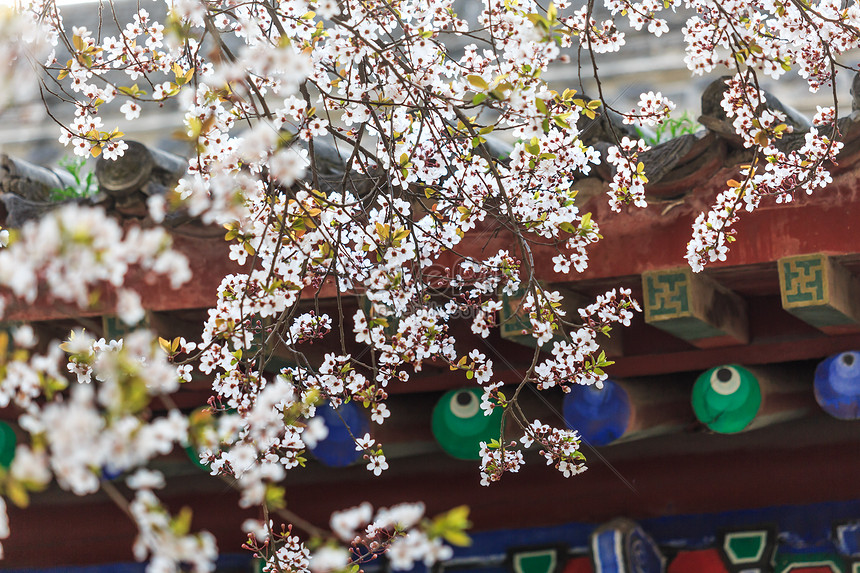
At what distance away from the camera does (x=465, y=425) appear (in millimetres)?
3711

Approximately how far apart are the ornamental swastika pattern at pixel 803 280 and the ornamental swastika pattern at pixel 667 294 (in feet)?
0.89

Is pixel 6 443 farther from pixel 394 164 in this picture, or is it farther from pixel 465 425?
pixel 394 164

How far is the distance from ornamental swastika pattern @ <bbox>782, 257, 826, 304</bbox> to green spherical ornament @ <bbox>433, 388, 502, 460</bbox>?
104 centimetres

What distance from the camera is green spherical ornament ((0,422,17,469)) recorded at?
13.0 feet

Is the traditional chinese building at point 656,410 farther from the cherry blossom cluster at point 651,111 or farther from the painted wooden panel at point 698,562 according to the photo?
the cherry blossom cluster at point 651,111

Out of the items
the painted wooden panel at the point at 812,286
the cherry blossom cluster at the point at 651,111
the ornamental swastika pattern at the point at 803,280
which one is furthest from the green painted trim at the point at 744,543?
the cherry blossom cluster at the point at 651,111

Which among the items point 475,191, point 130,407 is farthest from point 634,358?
point 130,407

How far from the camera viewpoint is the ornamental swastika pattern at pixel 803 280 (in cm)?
309

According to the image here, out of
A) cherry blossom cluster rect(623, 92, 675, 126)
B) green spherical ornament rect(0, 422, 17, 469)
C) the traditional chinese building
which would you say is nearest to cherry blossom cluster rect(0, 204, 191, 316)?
cherry blossom cluster rect(623, 92, 675, 126)

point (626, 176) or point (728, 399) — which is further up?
point (626, 176)

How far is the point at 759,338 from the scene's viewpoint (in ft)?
12.2

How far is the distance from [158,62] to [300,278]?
2.33 ft

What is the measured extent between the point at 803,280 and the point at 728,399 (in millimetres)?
504

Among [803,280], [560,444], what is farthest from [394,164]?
[803,280]
